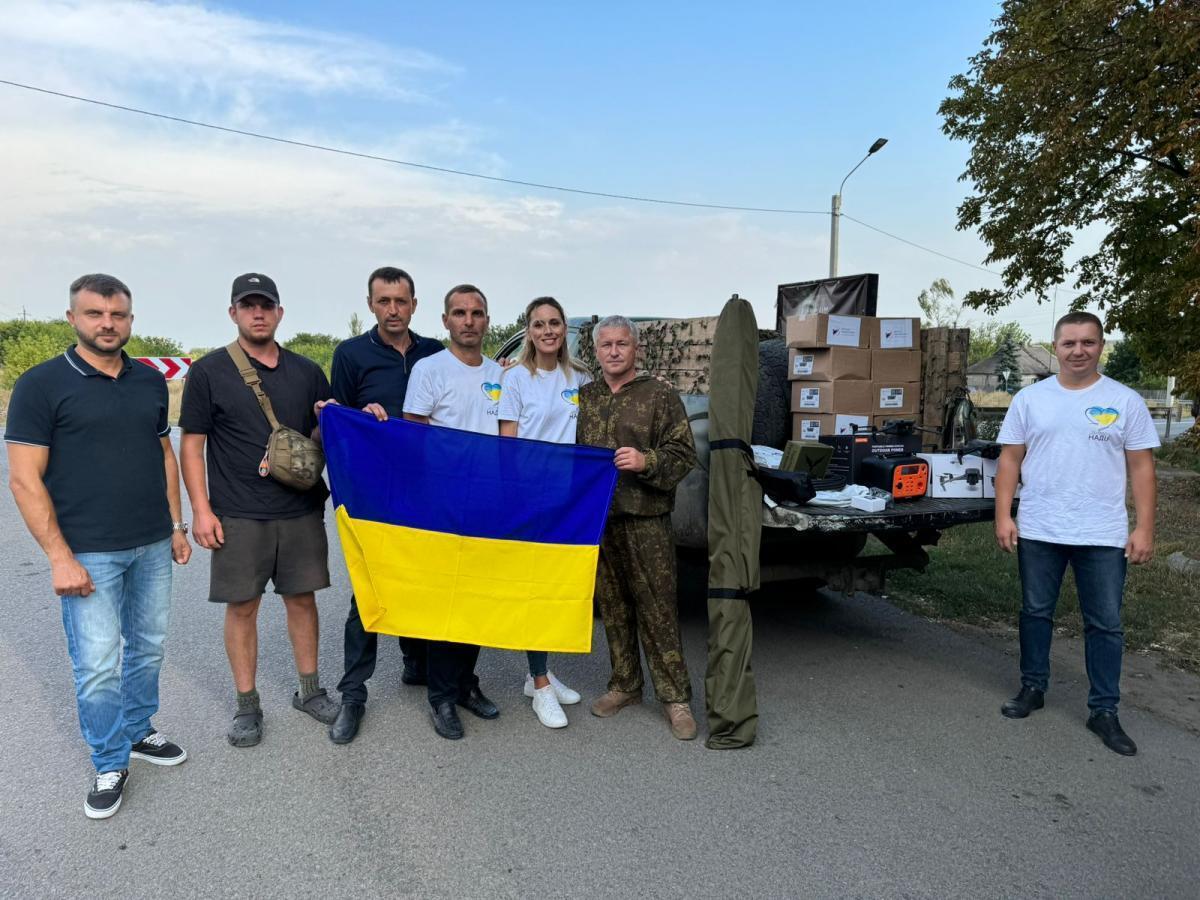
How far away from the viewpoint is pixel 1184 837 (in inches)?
119

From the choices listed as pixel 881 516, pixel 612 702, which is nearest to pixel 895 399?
pixel 881 516

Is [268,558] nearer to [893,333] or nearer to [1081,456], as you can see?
[1081,456]

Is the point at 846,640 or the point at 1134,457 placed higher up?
the point at 1134,457

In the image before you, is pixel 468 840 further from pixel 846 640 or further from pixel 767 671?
pixel 846 640

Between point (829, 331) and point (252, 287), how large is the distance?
3.42 m

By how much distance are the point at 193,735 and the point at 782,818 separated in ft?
8.75

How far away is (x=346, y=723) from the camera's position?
3.90 metres

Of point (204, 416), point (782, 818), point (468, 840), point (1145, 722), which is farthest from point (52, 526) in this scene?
point (1145, 722)

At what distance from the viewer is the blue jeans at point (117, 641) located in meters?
3.27

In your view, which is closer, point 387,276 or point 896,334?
point 387,276

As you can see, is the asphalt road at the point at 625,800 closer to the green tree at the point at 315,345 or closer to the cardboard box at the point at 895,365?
the cardboard box at the point at 895,365

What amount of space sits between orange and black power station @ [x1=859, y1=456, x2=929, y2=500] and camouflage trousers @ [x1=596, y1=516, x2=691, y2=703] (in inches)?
51.7

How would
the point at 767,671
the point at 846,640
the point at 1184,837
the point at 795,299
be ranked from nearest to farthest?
the point at 1184,837 < the point at 767,671 < the point at 846,640 < the point at 795,299

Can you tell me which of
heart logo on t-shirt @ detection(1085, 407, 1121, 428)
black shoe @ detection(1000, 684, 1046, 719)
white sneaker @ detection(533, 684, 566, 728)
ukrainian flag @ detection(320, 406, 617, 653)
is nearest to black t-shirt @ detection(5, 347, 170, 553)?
ukrainian flag @ detection(320, 406, 617, 653)
